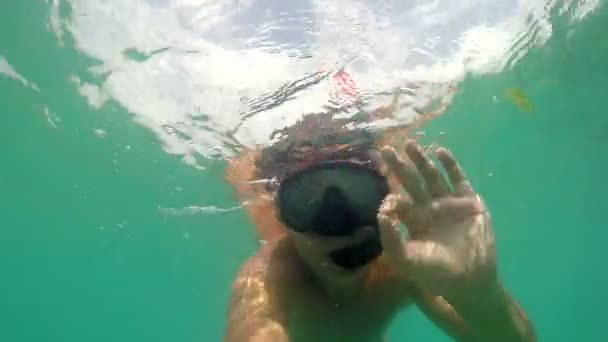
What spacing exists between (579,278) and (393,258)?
333 feet

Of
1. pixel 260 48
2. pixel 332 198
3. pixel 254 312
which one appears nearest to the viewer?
pixel 254 312

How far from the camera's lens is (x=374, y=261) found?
4582 millimetres

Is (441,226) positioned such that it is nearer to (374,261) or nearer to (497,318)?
(497,318)

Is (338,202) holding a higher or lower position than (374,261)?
higher

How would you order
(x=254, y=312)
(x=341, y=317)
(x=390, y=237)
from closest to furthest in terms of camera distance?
(x=390, y=237) → (x=254, y=312) → (x=341, y=317)

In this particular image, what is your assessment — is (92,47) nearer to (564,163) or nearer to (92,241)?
(92,241)

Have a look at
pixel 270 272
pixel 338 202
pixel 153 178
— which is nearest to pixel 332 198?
pixel 338 202

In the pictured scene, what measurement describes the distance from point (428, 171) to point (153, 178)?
44.2 ft

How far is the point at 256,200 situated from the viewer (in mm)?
11680

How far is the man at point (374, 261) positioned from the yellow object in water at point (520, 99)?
12415mm

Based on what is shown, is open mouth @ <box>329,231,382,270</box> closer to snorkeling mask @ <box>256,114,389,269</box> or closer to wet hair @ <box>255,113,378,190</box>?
snorkeling mask @ <box>256,114,389,269</box>

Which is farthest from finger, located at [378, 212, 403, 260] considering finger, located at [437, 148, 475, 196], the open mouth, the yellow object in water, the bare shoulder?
the yellow object in water

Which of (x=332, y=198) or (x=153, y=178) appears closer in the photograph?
(x=332, y=198)

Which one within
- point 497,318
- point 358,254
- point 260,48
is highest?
point 260,48
